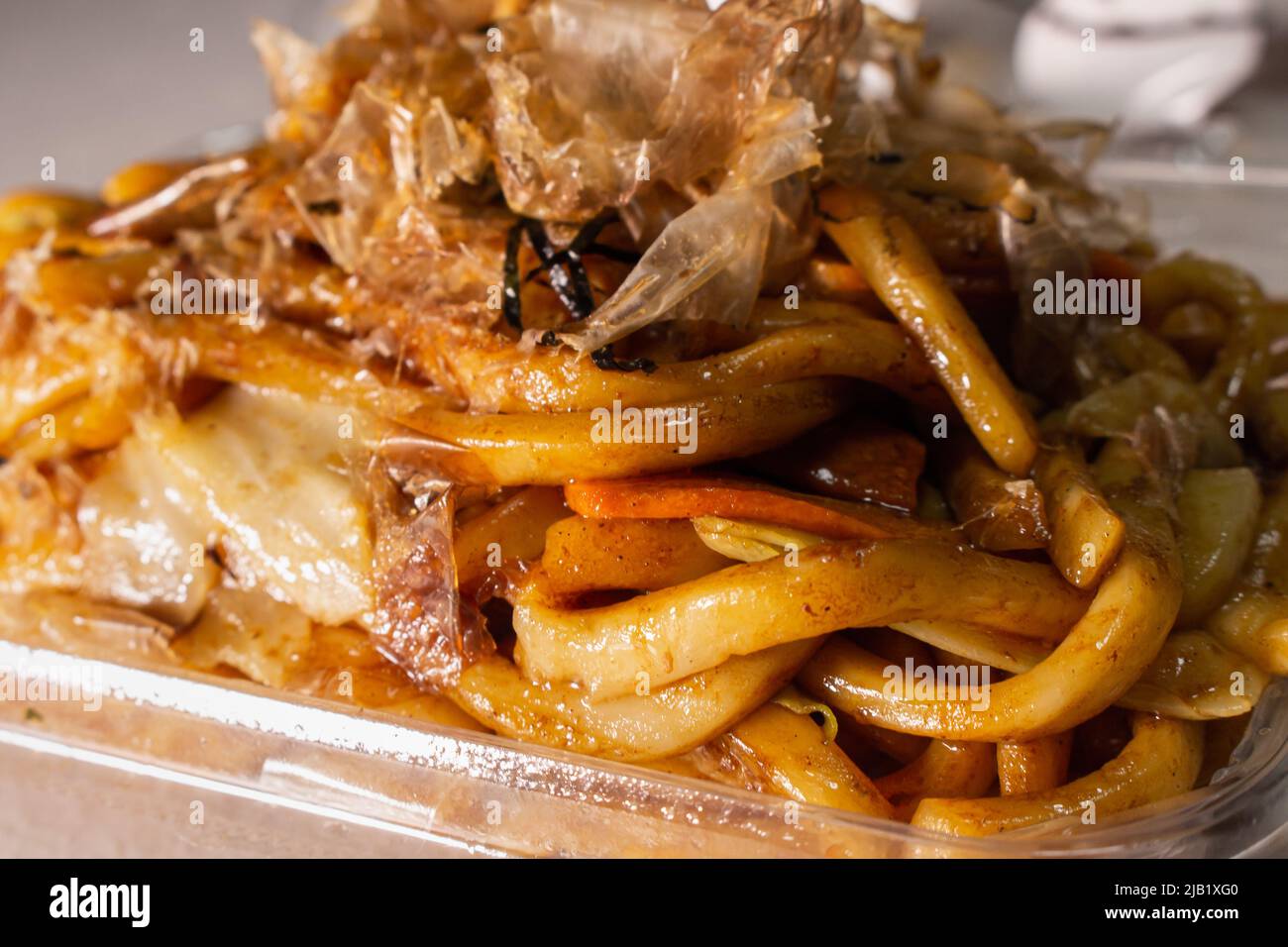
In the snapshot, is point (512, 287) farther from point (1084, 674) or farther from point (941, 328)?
point (1084, 674)

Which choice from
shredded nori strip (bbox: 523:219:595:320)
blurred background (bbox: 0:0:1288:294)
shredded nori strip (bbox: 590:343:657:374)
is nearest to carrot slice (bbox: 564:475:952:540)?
shredded nori strip (bbox: 590:343:657:374)

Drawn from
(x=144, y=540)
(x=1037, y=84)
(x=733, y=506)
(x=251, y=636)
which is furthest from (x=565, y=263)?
(x=1037, y=84)

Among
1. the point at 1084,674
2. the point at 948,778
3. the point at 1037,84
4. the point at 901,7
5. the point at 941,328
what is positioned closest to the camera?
the point at 1084,674

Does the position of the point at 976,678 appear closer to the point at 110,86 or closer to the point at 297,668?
the point at 297,668

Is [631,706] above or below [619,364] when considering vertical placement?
below

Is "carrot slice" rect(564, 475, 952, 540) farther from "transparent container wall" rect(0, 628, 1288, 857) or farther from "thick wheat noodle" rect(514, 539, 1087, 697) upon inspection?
"transparent container wall" rect(0, 628, 1288, 857)
